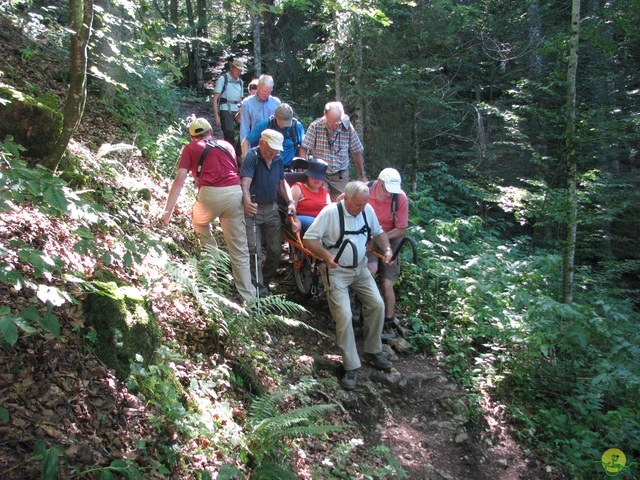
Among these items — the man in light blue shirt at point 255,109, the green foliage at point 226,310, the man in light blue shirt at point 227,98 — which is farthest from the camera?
the man in light blue shirt at point 227,98

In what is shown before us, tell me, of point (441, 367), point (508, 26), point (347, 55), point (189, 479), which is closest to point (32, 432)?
point (189, 479)

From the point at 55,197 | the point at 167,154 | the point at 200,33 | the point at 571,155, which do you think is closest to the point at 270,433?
the point at 55,197

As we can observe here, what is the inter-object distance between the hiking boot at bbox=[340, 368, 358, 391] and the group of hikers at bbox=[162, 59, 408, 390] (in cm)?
1

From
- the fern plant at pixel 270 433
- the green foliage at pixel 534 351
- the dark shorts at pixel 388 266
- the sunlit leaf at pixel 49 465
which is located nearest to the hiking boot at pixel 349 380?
the fern plant at pixel 270 433

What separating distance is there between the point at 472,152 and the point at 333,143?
10188 mm

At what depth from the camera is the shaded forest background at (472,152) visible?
5.86 m

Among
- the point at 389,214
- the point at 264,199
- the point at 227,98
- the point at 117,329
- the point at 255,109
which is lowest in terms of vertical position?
the point at 117,329

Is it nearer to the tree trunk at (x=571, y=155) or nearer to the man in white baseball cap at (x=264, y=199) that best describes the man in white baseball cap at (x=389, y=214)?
the man in white baseball cap at (x=264, y=199)

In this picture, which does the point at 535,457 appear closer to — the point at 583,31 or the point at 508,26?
the point at 583,31

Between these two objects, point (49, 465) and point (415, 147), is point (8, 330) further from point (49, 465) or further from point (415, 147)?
point (415, 147)

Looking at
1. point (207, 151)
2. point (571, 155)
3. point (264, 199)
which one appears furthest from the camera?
point (571, 155)

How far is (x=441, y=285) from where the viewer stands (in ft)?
27.7

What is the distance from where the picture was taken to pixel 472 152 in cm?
1639

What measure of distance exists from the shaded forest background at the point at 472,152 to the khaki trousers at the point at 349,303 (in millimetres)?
1669
